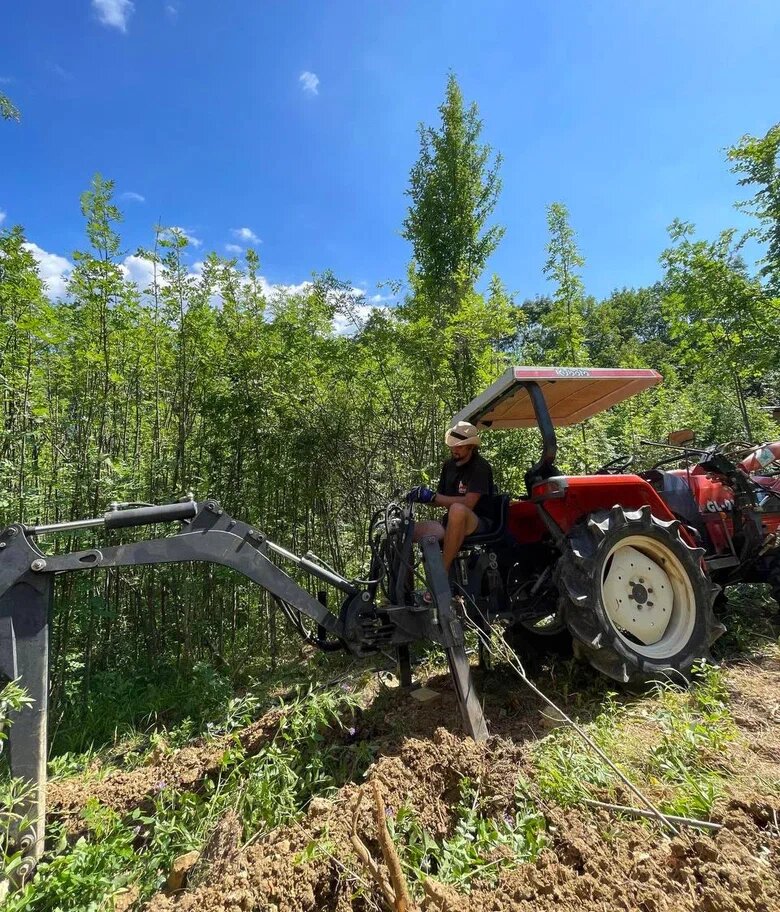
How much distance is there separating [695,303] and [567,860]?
700cm

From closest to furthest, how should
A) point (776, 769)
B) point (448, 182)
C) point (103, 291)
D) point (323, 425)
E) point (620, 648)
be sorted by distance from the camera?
point (776, 769), point (620, 648), point (103, 291), point (323, 425), point (448, 182)

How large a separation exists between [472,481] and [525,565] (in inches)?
27.4

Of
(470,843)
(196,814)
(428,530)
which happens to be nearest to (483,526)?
(428,530)

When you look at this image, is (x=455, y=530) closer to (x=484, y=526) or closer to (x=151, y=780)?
(x=484, y=526)

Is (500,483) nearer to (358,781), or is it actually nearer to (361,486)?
(361,486)

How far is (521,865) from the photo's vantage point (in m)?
1.71

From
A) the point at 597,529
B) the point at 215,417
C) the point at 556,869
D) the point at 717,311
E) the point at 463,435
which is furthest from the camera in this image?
the point at 717,311

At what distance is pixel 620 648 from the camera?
2.79 meters

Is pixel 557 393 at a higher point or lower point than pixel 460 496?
higher

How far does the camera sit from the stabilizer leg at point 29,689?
2156 millimetres

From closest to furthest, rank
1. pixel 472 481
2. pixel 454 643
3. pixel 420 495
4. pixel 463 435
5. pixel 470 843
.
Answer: pixel 470 843, pixel 454 643, pixel 420 495, pixel 472 481, pixel 463 435

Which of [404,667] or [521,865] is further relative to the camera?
[404,667]

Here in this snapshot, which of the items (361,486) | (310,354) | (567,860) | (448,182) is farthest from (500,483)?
(448,182)

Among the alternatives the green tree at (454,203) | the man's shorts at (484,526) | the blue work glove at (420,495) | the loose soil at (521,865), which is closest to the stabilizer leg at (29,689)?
the loose soil at (521,865)
